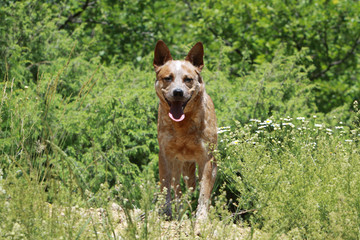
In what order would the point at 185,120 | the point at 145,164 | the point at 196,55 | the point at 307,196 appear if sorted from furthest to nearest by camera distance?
the point at 145,164 < the point at 196,55 < the point at 185,120 < the point at 307,196

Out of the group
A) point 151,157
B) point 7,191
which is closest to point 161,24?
point 151,157

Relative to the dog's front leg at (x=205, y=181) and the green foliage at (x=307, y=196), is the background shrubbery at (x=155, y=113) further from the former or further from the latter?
the dog's front leg at (x=205, y=181)

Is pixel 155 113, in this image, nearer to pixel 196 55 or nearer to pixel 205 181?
pixel 196 55

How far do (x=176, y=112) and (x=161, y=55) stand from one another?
2.07ft

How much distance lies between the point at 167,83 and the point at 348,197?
6.09 ft

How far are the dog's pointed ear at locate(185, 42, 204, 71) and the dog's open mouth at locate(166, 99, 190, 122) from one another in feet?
1.47

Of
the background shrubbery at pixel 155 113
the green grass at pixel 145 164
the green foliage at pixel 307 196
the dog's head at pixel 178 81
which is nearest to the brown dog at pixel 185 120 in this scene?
the dog's head at pixel 178 81

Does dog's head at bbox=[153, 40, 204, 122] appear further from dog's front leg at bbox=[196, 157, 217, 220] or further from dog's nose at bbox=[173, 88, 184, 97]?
dog's front leg at bbox=[196, 157, 217, 220]

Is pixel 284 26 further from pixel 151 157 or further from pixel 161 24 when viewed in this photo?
pixel 151 157

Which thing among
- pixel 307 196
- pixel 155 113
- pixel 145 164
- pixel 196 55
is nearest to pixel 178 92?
pixel 196 55

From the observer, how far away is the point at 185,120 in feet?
16.1

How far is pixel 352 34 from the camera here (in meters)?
10.2

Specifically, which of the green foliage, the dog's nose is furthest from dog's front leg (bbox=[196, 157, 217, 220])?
the dog's nose

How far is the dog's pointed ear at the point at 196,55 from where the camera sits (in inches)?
197
